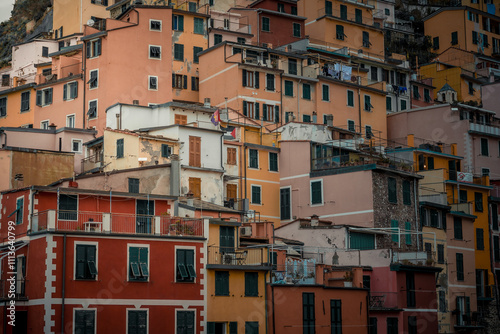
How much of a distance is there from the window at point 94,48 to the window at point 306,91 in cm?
1691

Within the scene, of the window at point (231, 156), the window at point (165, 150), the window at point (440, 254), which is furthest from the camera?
the window at point (231, 156)

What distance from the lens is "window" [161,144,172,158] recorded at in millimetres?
58009

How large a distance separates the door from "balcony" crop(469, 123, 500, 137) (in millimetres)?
39474

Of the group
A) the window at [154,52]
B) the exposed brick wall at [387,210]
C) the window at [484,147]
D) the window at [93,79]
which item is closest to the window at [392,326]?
the exposed brick wall at [387,210]

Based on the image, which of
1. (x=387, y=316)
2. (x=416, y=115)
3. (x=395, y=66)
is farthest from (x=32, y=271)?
(x=395, y=66)

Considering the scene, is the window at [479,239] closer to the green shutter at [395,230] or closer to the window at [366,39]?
the green shutter at [395,230]

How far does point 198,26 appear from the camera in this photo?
7950 cm

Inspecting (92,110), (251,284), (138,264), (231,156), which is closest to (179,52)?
(92,110)

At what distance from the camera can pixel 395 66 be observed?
88.6 metres

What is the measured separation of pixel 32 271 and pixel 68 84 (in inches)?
1356

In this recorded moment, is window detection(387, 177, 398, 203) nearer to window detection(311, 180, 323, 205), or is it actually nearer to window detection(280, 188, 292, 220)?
window detection(311, 180, 323, 205)

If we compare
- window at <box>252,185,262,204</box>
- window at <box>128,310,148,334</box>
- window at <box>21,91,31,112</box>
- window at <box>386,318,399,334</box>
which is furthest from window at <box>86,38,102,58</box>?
window at <box>128,310,148,334</box>

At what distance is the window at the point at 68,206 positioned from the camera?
44531 millimetres

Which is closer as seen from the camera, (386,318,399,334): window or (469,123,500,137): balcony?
(386,318,399,334): window
